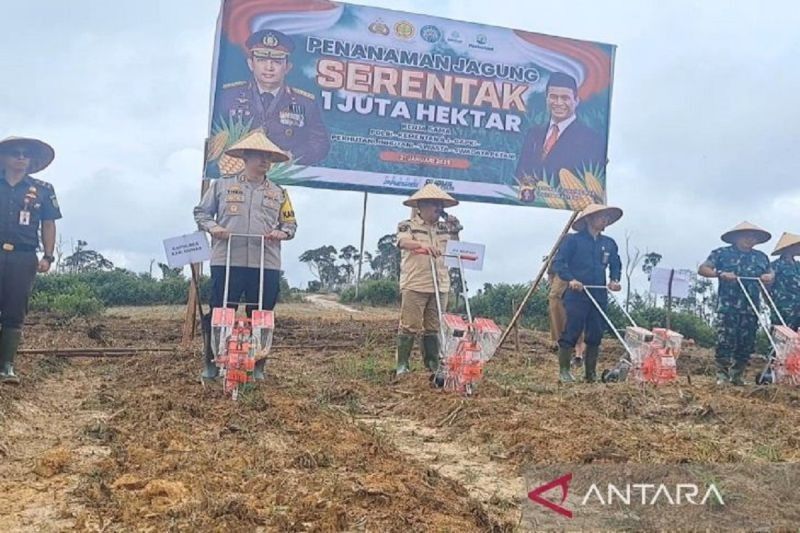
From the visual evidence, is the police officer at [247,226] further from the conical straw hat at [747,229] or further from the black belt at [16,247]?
the conical straw hat at [747,229]

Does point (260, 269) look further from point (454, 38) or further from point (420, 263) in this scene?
point (454, 38)

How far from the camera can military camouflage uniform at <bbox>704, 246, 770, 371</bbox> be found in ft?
22.0

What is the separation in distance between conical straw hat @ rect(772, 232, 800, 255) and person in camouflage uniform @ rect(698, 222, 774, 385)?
0.94ft

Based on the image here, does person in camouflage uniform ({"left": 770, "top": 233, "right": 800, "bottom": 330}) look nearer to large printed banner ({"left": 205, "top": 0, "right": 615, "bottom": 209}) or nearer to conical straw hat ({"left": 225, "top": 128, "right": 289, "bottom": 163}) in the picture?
large printed banner ({"left": 205, "top": 0, "right": 615, "bottom": 209})

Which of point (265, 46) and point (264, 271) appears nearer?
point (264, 271)

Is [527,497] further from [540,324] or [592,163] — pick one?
[540,324]

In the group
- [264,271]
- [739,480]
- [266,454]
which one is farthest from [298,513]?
[264,271]

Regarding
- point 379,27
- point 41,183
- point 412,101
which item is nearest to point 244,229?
point 41,183

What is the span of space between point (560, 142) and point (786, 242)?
295 cm

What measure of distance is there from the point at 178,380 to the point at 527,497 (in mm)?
3201

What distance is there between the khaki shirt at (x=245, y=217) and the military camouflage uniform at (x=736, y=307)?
3.86 meters

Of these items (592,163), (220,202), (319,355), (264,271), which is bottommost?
(319,355)

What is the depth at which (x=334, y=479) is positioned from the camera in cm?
271

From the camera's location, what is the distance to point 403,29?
8961mm
